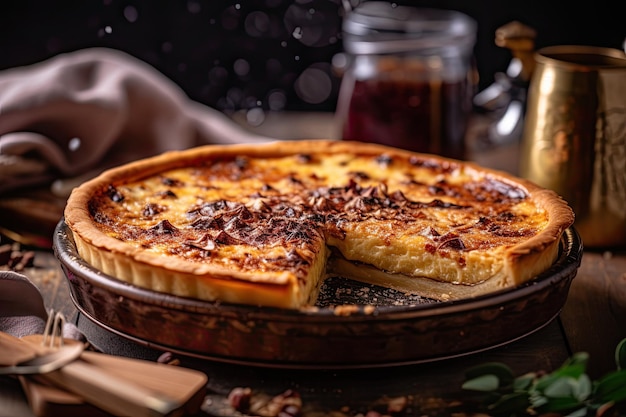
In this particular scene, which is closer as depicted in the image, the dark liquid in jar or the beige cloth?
the beige cloth

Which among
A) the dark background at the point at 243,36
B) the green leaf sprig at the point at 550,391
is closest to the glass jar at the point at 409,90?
the dark background at the point at 243,36

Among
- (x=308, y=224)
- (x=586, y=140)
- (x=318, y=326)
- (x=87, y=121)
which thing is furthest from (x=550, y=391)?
(x=87, y=121)

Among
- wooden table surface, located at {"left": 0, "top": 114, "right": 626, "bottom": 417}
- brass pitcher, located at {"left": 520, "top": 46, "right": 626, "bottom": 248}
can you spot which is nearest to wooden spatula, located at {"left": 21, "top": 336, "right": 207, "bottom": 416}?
wooden table surface, located at {"left": 0, "top": 114, "right": 626, "bottom": 417}

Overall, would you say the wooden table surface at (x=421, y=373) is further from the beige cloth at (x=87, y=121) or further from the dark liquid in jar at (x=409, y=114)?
the dark liquid in jar at (x=409, y=114)

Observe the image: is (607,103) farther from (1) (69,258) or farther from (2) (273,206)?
(1) (69,258)

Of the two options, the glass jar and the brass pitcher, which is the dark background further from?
the brass pitcher

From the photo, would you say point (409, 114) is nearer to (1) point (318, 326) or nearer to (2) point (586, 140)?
(2) point (586, 140)
